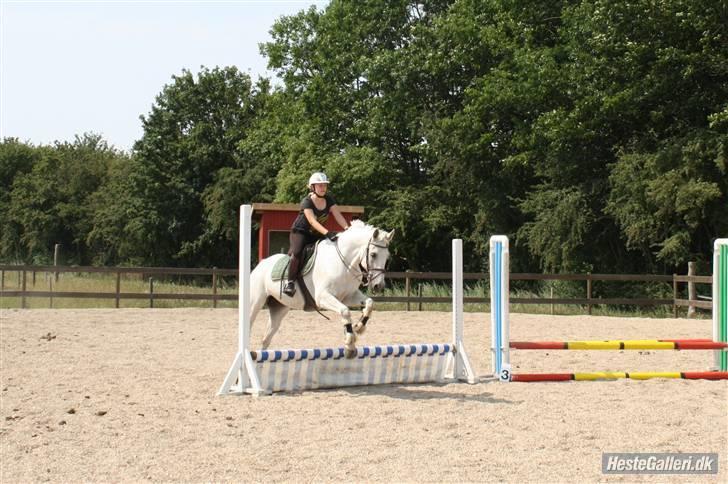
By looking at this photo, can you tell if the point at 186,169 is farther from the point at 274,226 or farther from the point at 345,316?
the point at 345,316

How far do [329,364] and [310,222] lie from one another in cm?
155

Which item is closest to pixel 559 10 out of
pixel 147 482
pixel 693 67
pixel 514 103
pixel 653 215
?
pixel 514 103

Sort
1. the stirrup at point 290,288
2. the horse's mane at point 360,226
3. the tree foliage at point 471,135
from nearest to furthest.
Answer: the horse's mane at point 360,226, the stirrup at point 290,288, the tree foliage at point 471,135

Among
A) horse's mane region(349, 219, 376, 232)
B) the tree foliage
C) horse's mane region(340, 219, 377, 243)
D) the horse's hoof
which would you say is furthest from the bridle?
the tree foliage

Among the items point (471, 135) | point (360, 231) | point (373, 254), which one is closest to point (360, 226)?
point (360, 231)

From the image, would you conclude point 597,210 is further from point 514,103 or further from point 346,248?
point 346,248

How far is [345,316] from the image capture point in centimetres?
889

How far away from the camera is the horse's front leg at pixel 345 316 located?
8883 mm

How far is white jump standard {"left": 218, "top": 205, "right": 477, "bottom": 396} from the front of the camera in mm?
8938

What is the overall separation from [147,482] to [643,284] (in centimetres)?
2130

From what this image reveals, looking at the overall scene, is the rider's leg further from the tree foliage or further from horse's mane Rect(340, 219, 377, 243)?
the tree foliage

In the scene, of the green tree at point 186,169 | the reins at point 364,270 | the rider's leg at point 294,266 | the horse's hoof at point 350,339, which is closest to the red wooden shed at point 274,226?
the rider's leg at point 294,266

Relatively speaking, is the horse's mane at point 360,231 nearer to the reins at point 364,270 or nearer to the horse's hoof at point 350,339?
the reins at point 364,270

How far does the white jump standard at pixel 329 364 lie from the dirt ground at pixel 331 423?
0.20 m
